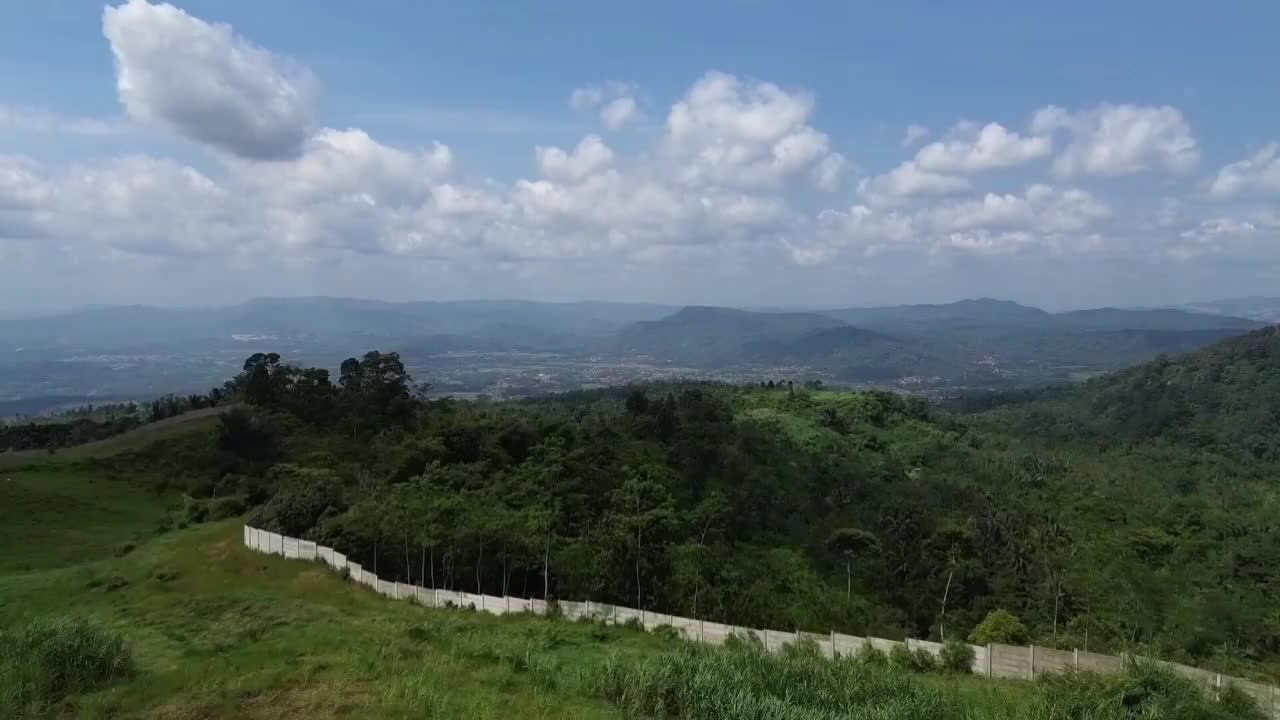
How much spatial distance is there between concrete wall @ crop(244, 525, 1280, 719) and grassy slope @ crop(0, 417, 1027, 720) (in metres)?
0.75

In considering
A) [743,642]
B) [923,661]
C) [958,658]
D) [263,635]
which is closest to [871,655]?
[923,661]

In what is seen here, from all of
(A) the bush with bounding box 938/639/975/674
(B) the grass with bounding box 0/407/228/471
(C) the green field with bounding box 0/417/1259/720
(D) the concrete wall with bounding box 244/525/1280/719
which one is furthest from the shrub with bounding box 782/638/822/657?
(B) the grass with bounding box 0/407/228/471

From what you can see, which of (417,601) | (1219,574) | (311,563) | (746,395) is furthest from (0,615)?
(746,395)

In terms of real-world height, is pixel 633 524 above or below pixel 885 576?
above

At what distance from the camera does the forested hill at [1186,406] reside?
324 ft

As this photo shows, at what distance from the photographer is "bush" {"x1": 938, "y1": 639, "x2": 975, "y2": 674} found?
722 inches

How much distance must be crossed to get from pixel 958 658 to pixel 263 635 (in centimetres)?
1569

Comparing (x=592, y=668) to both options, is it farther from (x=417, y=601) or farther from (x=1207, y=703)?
(x=417, y=601)

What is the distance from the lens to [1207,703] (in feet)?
41.1

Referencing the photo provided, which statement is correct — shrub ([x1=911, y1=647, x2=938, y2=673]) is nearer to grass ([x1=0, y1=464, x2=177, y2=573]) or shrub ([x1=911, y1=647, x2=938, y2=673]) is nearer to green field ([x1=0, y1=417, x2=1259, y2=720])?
green field ([x1=0, y1=417, x2=1259, y2=720])

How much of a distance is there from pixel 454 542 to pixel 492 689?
629 inches

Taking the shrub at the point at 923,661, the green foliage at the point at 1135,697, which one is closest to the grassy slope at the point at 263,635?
the green foliage at the point at 1135,697

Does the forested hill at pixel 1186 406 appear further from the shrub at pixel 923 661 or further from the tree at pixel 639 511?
the shrub at pixel 923 661

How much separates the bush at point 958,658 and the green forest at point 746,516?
3.83 meters
